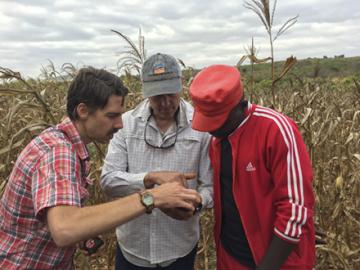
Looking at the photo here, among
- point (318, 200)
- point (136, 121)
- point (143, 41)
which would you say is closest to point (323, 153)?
point (318, 200)

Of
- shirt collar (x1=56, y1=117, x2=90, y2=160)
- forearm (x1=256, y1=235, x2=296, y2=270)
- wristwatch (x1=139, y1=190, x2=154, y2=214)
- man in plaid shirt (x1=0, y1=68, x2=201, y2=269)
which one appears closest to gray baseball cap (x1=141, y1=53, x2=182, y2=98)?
man in plaid shirt (x1=0, y1=68, x2=201, y2=269)

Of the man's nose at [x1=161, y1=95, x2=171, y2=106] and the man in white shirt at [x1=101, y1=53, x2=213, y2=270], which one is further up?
the man's nose at [x1=161, y1=95, x2=171, y2=106]

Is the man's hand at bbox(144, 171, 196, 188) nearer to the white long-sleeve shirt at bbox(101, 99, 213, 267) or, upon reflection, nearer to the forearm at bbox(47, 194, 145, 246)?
the white long-sleeve shirt at bbox(101, 99, 213, 267)

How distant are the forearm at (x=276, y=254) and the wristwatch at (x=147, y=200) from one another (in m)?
0.49

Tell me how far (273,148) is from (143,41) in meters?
1.68

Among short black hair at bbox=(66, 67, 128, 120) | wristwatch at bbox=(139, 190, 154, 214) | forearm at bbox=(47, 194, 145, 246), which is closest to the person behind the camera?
forearm at bbox=(47, 194, 145, 246)

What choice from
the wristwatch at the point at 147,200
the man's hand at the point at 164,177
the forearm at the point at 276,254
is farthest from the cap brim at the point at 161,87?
the forearm at the point at 276,254

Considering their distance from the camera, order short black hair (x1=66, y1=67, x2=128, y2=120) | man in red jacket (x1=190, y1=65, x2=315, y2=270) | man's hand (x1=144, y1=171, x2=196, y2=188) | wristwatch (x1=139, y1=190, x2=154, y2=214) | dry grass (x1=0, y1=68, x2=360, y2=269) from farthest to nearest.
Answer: dry grass (x1=0, y1=68, x2=360, y2=269) < man's hand (x1=144, y1=171, x2=196, y2=188) < short black hair (x1=66, y1=67, x2=128, y2=120) < man in red jacket (x1=190, y1=65, x2=315, y2=270) < wristwatch (x1=139, y1=190, x2=154, y2=214)

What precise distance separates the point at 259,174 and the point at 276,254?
0.30 m

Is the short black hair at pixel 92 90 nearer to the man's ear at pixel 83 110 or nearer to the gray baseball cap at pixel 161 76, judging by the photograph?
the man's ear at pixel 83 110

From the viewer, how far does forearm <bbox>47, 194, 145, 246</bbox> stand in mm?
1421

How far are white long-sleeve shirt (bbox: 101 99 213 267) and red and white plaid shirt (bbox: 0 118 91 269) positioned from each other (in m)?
0.45

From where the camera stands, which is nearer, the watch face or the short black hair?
the watch face

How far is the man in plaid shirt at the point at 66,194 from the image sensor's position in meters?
1.47
